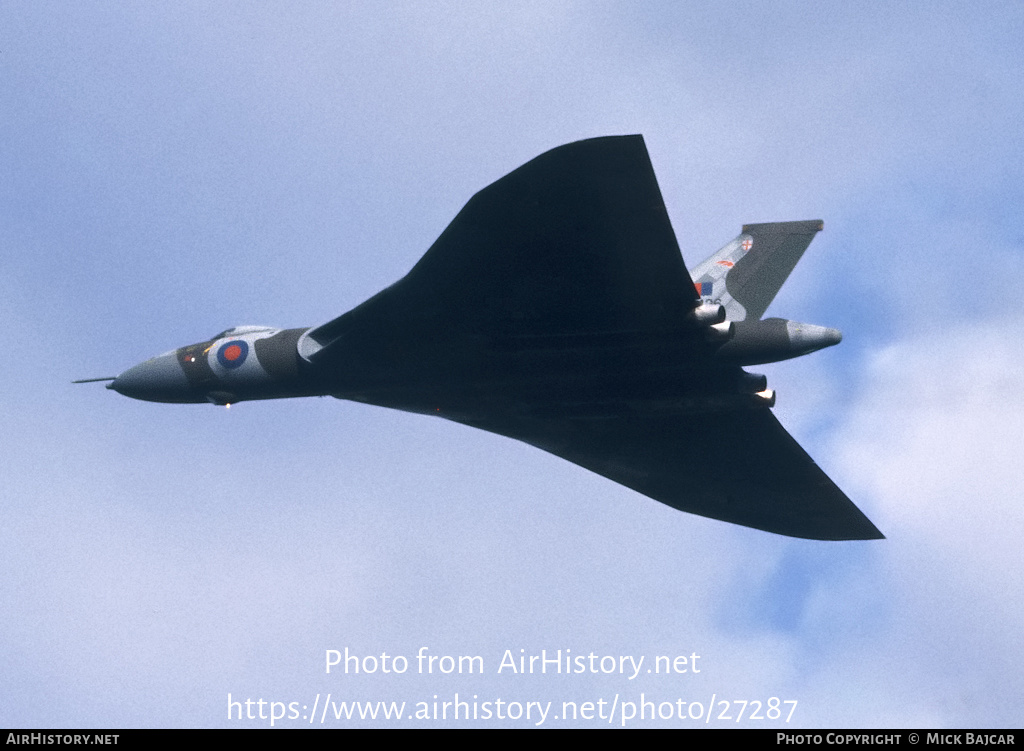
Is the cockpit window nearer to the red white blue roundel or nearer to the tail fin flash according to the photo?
the red white blue roundel

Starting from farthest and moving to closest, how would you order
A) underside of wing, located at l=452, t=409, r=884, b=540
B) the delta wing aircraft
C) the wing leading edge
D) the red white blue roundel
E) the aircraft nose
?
1. the aircraft nose
2. underside of wing, located at l=452, t=409, r=884, b=540
3. the red white blue roundel
4. the delta wing aircraft
5. the wing leading edge

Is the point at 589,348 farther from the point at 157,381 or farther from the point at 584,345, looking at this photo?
the point at 157,381

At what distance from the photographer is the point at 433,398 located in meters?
27.1

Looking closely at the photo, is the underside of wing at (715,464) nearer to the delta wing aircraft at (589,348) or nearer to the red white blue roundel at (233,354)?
the delta wing aircraft at (589,348)

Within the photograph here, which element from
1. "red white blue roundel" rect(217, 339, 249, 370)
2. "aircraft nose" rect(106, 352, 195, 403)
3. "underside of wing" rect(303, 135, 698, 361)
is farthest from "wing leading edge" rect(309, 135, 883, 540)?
"aircraft nose" rect(106, 352, 195, 403)

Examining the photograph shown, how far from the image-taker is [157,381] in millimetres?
28562

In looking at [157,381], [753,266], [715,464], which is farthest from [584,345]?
[157,381]

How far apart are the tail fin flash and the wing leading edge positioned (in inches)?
3.0

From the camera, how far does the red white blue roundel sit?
27641 millimetres

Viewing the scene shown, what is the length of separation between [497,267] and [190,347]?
872 cm

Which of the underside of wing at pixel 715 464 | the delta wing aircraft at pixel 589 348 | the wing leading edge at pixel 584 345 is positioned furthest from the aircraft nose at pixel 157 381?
the underside of wing at pixel 715 464

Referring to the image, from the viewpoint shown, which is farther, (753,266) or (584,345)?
(753,266)

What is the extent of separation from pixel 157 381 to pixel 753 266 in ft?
46.2
